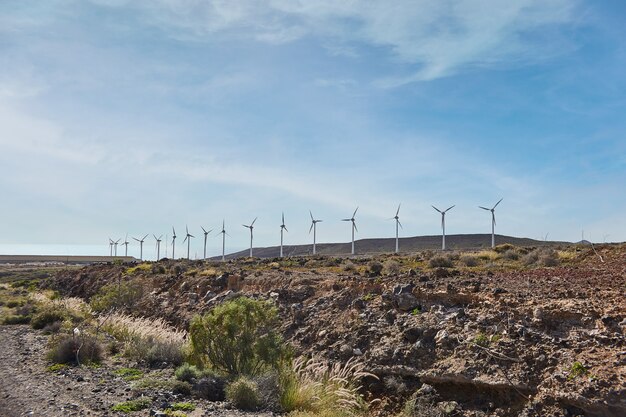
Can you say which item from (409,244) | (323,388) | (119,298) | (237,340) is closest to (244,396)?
(323,388)

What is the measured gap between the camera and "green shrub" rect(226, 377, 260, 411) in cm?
1410

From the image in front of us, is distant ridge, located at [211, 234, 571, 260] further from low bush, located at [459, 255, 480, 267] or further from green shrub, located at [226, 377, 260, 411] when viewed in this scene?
green shrub, located at [226, 377, 260, 411]

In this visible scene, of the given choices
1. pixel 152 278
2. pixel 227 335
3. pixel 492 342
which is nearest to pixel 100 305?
pixel 152 278

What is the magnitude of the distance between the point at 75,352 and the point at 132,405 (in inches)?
301

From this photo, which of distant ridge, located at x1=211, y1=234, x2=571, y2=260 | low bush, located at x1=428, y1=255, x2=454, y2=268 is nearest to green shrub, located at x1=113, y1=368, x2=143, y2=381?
low bush, located at x1=428, y1=255, x2=454, y2=268

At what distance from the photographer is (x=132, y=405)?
44.1 feet

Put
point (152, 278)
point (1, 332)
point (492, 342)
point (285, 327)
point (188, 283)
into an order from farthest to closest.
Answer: point (152, 278), point (188, 283), point (1, 332), point (285, 327), point (492, 342)

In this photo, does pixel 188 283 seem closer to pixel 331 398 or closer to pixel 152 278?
pixel 152 278

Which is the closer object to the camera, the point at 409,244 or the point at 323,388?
the point at 323,388

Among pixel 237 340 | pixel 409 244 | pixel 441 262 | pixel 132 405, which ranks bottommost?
pixel 132 405

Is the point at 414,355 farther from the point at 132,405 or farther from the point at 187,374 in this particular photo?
the point at 132,405

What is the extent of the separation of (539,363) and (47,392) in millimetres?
13269

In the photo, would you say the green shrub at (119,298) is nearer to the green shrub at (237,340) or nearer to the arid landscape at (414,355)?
the arid landscape at (414,355)

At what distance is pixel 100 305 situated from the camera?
117 feet
